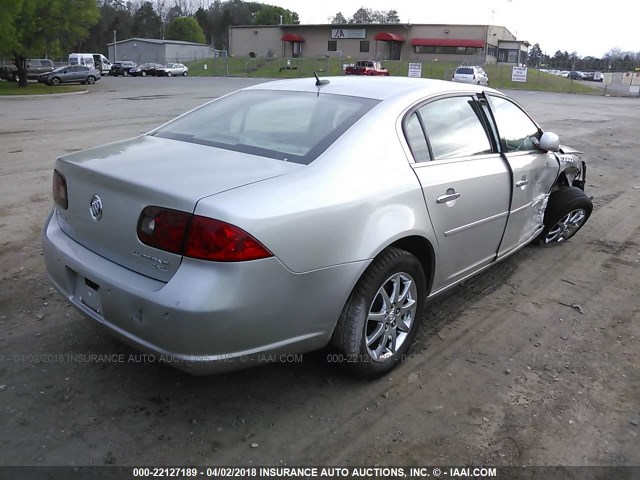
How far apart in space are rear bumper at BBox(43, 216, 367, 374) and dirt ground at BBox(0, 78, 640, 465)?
43cm

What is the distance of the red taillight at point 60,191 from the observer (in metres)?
3.15

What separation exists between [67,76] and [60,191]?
38.8 m

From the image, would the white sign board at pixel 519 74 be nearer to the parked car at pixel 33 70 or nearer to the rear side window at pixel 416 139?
the parked car at pixel 33 70

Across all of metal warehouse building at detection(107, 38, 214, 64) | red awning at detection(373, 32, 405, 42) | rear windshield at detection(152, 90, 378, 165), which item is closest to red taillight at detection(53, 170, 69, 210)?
rear windshield at detection(152, 90, 378, 165)

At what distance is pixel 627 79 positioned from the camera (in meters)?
57.0

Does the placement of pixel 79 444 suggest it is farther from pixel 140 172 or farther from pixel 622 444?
pixel 622 444

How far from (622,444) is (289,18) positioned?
12328cm

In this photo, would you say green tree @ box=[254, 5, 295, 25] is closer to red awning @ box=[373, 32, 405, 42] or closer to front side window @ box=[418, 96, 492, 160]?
red awning @ box=[373, 32, 405, 42]

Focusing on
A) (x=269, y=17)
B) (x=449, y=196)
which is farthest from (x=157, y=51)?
(x=449, y=196)

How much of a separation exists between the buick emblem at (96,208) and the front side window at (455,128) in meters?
1.96

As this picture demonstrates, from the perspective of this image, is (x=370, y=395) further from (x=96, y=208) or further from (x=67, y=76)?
(x=67, y=76)

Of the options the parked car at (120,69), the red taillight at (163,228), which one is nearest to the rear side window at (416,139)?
the red taillight at (163,228)

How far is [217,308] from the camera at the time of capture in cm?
239

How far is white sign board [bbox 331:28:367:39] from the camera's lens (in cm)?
7531
